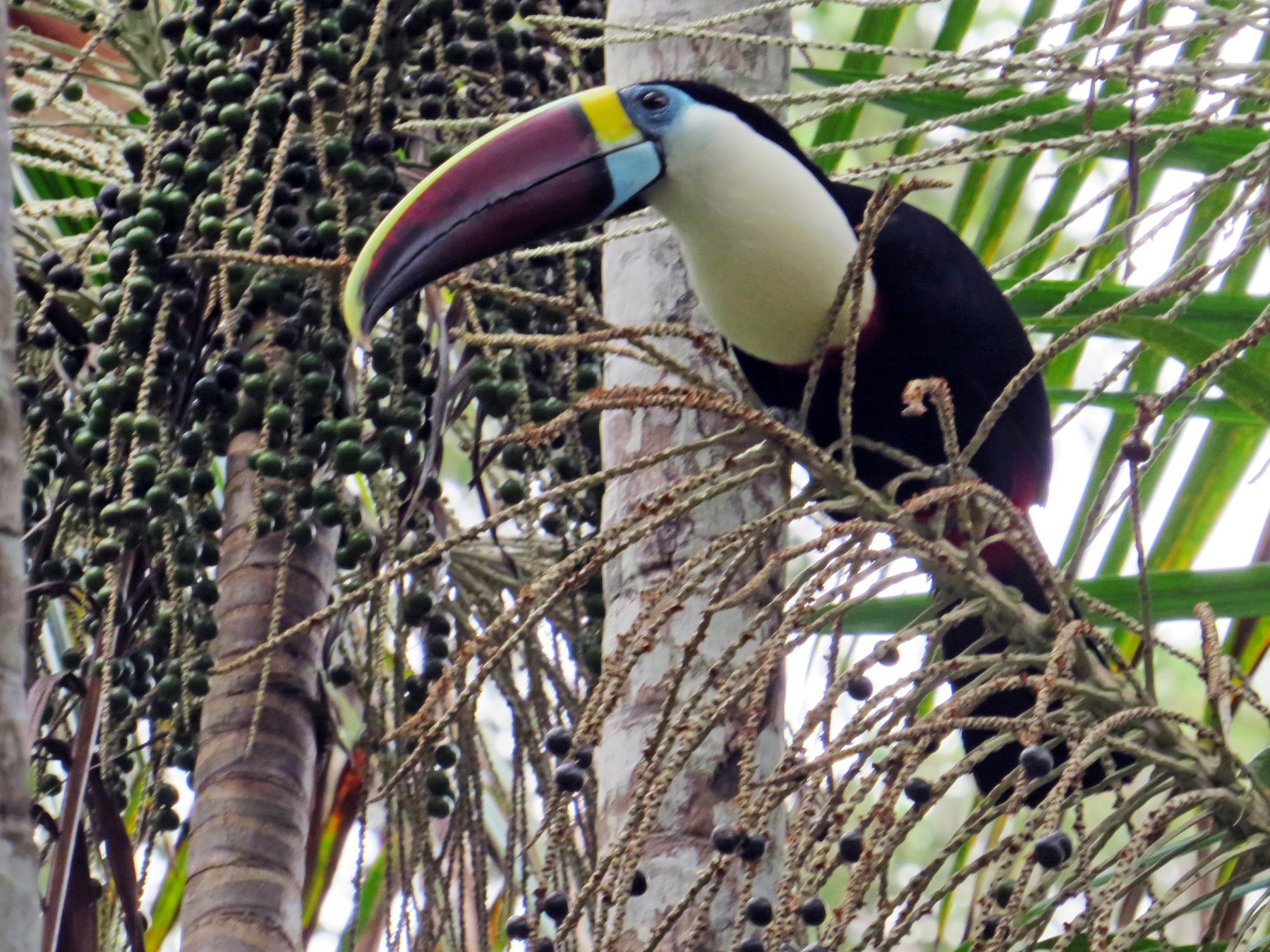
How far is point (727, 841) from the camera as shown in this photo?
1.02m

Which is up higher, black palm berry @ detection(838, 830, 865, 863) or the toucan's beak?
the toucan's beak

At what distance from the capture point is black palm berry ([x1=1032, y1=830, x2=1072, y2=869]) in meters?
1.00

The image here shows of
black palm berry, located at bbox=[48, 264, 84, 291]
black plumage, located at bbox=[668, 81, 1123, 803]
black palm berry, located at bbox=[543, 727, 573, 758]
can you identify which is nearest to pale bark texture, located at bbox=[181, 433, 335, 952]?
black palm berry, located at bbox=[48, 264, 84, 291]

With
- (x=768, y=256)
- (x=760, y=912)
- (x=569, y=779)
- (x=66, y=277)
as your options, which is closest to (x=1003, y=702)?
(x=768, y=256)

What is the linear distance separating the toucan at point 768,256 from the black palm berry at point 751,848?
14.1 inches

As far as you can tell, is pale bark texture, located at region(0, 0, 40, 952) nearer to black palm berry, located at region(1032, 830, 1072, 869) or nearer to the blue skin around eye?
black palm berry, located at region(1032, 830, 1072, 869)

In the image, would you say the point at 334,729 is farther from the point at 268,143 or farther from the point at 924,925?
the point at 924,925

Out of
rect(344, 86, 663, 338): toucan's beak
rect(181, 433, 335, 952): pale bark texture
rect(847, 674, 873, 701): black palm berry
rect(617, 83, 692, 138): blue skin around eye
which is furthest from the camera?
rect(617, 83, 692, 138): blue skin around eye

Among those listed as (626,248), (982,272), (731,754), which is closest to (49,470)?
(626,248)

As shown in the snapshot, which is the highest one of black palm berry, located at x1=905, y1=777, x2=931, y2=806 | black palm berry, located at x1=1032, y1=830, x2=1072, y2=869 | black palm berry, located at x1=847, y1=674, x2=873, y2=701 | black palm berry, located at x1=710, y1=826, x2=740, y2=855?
black palm berry, located at x1=847, y1=674, x2=873, y2=701

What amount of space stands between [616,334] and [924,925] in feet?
20.8

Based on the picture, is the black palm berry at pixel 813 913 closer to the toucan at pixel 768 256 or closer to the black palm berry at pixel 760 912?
the black palm berry at pixel 760 912

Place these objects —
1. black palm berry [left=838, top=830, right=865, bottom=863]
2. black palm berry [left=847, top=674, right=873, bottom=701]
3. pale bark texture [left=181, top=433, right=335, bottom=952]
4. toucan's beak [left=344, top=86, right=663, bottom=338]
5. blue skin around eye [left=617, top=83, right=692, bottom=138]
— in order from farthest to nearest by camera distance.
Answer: blue skin around eye [left=617, top=83, right=692, bottom=138]
pale bark texture [left=181, top=433, right=335, bottom=952]
toucan's beak [left=344, top=86, right=663, bottom=338]
black palm berry [left=847, top=674, right=873, bottom=701]
black palm berry [left=838, top=830, right=865, bottom=863]

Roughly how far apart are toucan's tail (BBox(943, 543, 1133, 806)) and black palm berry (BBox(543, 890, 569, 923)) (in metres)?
0.40
